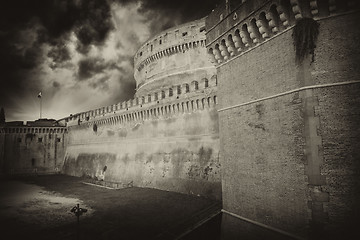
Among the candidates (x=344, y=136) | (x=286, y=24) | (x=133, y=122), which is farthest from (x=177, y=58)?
(x=344, y=136)

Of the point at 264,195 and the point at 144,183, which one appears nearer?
the point at 264,195

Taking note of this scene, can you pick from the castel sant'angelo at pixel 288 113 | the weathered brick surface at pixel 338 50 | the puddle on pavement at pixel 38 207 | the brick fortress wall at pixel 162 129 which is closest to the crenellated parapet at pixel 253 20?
the castel sant'angelo at pixel 288 113

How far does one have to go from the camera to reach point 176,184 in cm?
1652

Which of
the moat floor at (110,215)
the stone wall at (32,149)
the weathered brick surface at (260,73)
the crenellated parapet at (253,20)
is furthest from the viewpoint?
the stone wall at (32,149)

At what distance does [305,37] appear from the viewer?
6.26 metres

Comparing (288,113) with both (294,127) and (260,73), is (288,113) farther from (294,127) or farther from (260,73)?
(260,73)

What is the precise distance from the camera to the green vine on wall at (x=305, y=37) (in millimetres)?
6217

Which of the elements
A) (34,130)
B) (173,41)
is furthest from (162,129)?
(34,130)

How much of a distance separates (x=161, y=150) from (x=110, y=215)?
7.43 meters

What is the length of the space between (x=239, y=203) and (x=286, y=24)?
606 centimetres

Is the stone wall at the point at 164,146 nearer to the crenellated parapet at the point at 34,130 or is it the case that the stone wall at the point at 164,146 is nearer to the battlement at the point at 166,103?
the battlement at the point at 166,103

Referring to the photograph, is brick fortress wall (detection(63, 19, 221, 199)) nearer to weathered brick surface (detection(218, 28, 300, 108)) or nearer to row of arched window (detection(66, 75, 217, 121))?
row of arched window (detection(66, 75, 217, 121))

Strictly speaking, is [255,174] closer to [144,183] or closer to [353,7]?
[353,7]

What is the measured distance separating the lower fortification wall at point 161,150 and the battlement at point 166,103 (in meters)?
0.10
